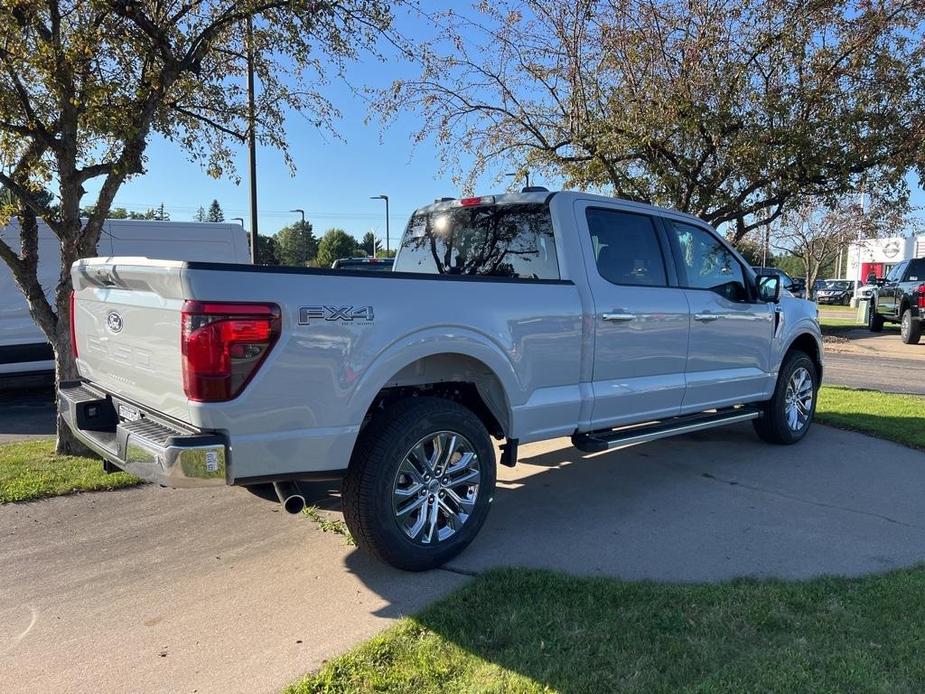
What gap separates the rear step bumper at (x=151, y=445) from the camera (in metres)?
3.02

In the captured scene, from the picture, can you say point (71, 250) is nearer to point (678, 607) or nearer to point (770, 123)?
point (678, 607)

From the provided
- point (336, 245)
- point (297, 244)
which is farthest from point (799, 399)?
point (297, 244)

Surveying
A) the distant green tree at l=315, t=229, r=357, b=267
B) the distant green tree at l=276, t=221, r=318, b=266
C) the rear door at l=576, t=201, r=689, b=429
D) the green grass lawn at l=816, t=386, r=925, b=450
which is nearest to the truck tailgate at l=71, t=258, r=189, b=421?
the rear door at l=576, t=201, r=689, b=429

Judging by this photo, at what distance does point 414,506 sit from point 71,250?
3854mm

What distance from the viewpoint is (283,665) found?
2.90 meters

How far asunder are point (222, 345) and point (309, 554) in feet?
5.17

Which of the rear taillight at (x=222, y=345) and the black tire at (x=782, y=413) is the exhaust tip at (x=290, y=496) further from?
the black tire at (x=782, y=413)

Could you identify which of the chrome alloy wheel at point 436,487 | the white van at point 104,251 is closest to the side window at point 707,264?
the chrome alloy wheel at point 436,487

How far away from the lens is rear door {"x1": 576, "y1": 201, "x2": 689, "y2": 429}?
471 centimetres

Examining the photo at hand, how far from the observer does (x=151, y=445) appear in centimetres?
316

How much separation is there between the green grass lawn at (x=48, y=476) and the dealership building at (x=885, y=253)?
5689 cm

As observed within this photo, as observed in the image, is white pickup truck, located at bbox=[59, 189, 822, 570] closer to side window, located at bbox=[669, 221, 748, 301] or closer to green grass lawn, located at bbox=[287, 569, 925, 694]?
side window, located at bbox=[669, 221, 748, 301]

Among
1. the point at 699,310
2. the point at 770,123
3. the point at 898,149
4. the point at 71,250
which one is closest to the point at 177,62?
the point at 71,250

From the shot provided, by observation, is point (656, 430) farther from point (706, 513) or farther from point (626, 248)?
point (626, 248)
